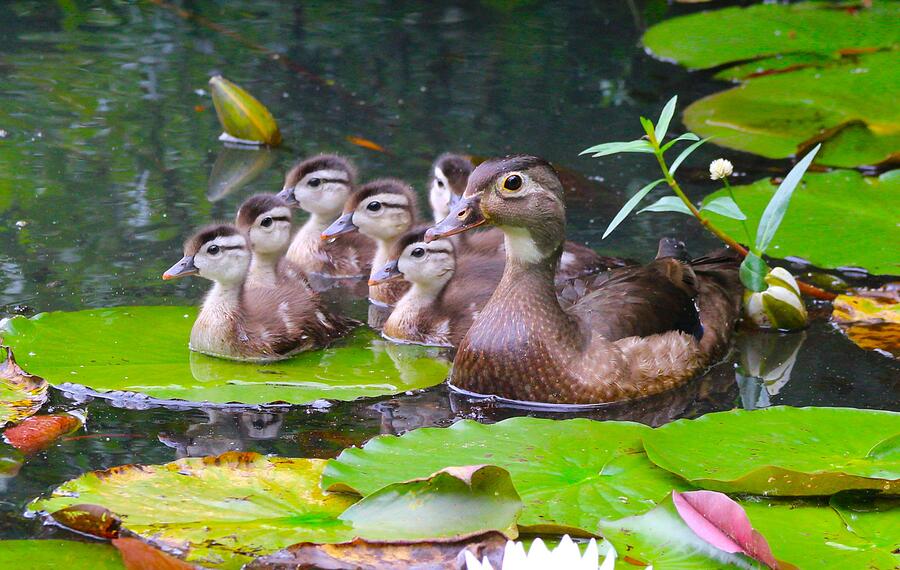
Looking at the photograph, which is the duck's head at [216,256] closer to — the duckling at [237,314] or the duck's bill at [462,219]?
the duckling at [237,314]

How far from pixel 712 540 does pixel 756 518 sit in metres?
0.45

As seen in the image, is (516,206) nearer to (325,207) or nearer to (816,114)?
(325,207)

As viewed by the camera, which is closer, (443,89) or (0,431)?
(0,431)

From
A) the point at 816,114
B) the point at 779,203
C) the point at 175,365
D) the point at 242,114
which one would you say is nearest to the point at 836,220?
the point at 779,203

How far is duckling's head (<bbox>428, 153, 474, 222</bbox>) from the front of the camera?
611 cm

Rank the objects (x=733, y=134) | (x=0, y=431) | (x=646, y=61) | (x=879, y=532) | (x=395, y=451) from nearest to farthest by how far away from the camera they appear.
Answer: (x=879, y=532), (x=395, y=451), (x=0, y=431), (x=733, y=134), (x=646, y=61)

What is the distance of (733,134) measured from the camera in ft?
23.5

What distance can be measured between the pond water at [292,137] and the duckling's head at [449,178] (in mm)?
561

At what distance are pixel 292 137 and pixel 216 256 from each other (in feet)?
8.24

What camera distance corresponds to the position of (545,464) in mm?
3570

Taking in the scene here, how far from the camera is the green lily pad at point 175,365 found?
4.39 metres

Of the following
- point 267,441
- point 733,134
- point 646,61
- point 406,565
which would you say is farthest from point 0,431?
point 646,61

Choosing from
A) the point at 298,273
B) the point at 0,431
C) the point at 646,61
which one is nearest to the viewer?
the point at 0,431

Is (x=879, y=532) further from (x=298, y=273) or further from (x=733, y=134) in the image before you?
(x=733, y=134)
